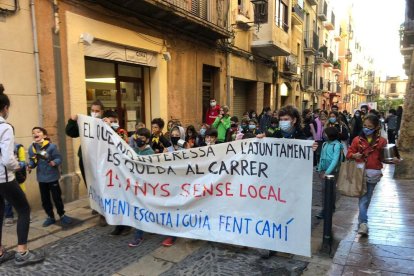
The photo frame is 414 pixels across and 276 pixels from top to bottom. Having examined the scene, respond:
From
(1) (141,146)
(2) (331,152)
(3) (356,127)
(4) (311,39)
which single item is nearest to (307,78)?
(4) (311,39)

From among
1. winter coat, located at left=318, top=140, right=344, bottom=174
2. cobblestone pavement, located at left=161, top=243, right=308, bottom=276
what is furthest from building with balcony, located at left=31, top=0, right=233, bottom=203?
winter coat, located at left=318, top=140, right=344, bottom=174

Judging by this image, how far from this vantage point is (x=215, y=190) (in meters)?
3.72

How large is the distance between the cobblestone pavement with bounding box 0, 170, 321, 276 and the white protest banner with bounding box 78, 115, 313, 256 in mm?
250

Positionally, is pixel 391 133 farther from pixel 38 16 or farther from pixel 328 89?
pixel 328 89

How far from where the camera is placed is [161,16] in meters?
8.27

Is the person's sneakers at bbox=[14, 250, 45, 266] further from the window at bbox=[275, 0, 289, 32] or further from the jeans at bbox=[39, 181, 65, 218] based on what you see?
the window at bbox=[275, 0, 289, 32]

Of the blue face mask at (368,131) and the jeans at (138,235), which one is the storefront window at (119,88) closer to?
the jeans at (138,235)

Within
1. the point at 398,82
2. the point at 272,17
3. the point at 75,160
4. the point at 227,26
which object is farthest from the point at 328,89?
the point at 398,82

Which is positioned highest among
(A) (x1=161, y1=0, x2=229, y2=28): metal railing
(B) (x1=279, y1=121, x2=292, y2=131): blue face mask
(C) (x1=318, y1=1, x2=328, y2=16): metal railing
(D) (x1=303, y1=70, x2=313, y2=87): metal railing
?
(C) (x1=318, y1=1, x2=328, y2=16): metal railing

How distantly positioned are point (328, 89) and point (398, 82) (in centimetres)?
7726

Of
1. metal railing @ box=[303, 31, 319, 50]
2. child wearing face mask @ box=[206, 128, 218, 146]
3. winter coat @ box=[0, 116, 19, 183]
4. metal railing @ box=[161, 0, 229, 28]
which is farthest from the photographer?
metal railing @ box=[303, 31, 319, 50]

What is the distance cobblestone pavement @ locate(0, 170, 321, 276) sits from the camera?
3.50m

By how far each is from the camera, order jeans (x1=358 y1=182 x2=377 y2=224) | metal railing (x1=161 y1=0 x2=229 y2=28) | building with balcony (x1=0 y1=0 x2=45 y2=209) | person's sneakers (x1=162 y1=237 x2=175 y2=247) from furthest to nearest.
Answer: metal railing (x1=161 y1=0 x2=229 y2=28)
building with balcony (x1=0 y1=0 x2=45 y2=209)
jeans (x1=358 y1=182 x2=377 y2=224)
person's sneakers (x1=162 y1=237 x2=175 y2=247)

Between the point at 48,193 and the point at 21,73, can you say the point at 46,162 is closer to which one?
the point at 48,193
